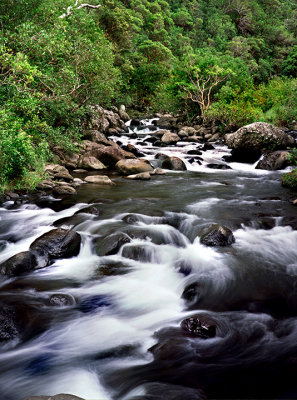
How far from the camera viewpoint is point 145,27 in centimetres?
4238

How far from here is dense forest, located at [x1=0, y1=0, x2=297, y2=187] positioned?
29.3ft

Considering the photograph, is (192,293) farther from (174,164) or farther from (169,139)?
(169,139)

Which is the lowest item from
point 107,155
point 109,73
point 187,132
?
point 107,155

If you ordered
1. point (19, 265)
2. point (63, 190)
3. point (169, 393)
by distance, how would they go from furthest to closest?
point (63, 190), point (19, 265), point (169, 393)

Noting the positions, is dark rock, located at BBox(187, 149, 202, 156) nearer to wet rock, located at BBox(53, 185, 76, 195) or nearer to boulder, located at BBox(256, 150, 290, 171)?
boulder, located at BBox(256, 150, 290, 171)

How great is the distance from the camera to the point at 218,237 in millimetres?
5891

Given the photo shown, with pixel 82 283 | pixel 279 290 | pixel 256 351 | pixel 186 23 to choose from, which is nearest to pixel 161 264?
pixel 82 283

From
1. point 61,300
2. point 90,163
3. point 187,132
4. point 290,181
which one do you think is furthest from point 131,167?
point 187,132

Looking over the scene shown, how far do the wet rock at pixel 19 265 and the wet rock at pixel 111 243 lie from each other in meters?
1.19

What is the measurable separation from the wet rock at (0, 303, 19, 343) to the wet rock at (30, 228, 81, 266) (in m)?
1.54

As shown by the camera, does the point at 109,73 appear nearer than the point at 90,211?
No

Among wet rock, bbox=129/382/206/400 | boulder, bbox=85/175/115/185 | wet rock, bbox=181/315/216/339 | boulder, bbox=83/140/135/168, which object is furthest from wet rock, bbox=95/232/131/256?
boulder, bbox=83/140/135/168

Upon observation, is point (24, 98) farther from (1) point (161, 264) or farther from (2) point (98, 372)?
(2) point (98, 372)

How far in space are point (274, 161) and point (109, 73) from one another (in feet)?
28.6
